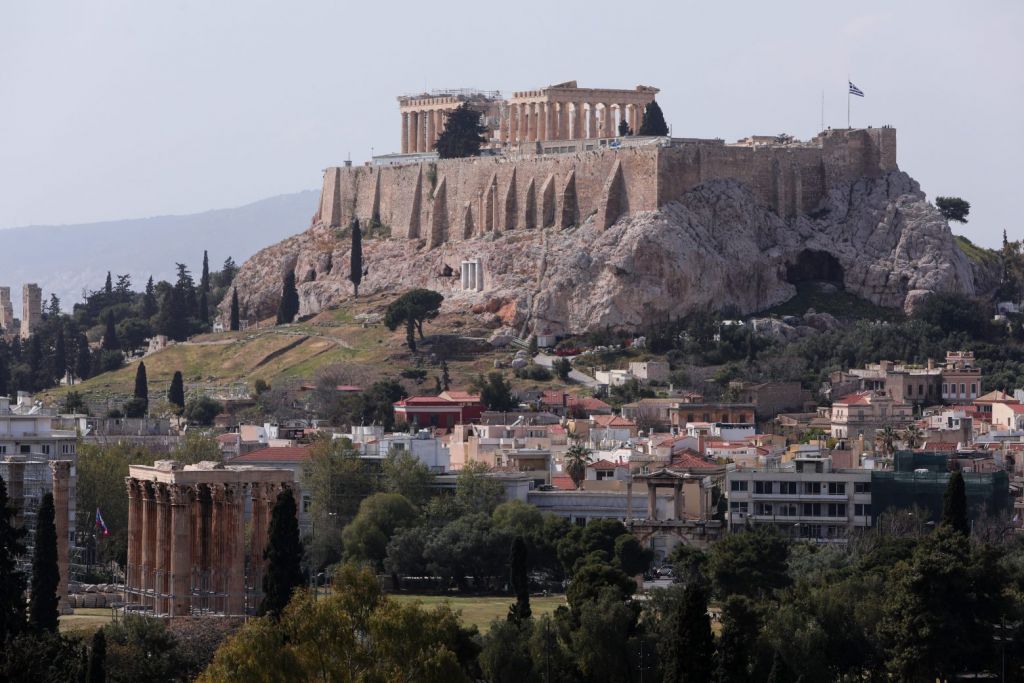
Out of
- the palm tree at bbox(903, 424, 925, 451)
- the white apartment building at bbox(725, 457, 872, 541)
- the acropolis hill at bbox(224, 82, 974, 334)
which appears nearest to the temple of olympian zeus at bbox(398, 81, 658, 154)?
the acropolis hill at bbox(224, 82, 974, 334)

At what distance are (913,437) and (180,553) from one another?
132 feet

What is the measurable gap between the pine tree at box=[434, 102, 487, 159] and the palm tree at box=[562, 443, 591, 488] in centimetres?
4752

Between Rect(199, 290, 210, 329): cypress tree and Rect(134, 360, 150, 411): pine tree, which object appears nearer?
Rect(134, 360, 150, 411): pine tree

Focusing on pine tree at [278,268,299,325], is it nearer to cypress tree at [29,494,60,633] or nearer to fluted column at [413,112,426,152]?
fluted column at [413,112,426,152]

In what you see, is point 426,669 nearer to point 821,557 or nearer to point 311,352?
point 821,557

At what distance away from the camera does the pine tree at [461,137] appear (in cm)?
14050

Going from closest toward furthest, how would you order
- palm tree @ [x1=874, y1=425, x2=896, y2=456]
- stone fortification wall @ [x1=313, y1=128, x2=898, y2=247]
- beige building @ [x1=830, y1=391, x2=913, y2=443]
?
1. palm tree @ [x1=874, y1=425, x2=896, y2=456]
2. beige building @ [x1=830, y1=391, x2=913, y2=443]
3. stone fortification wall @ [x1=313, y1=128, x2=898, y2=247]

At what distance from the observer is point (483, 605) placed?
241 ft

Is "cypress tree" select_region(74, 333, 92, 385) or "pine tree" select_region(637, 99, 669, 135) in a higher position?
"pine tree" select_region(637, 99, 669, 135)

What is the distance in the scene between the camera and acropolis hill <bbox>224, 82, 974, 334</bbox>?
406 ft

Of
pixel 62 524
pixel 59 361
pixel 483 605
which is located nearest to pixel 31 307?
pixel 59 361

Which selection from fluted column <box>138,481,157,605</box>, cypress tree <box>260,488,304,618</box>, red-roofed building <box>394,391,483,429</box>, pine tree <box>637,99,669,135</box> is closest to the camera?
cypress tree <box>260,488,304,618</box>

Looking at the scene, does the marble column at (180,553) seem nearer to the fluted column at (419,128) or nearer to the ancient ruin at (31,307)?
the fluted column at (419,128)

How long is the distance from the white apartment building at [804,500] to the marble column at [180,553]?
74.3 feet
